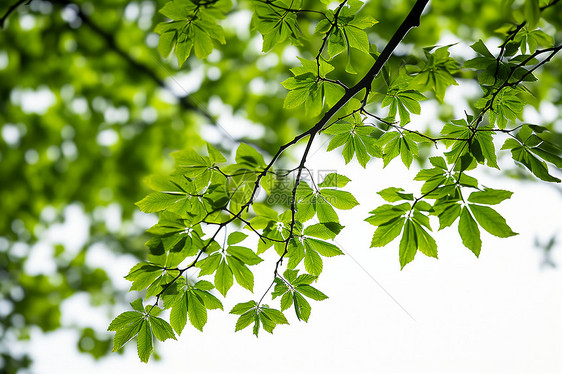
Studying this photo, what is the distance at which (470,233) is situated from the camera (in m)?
0.90

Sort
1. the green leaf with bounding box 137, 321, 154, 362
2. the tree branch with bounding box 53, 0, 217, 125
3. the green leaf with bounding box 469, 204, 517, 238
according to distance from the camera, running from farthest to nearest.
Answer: the tree branch with bounding box 53, 0, 217, 125 < the green leaf with bounding box 137, 321, 154, 362 < the green leaf with bounding box 469, 204, 517, 238

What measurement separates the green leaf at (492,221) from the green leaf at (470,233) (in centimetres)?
2

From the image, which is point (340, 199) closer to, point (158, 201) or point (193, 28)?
point (158, 201)

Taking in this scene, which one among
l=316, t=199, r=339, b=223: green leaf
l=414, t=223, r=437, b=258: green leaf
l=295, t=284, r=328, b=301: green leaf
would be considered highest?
l=316, t=199, r=339, b=223: green leaf

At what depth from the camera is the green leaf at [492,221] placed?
869mm

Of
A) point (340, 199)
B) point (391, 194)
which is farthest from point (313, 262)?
point (391, 194)

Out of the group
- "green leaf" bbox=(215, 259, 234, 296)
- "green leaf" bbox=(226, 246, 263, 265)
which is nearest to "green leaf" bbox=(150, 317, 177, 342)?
"green leaf" bbox=(215, 259, 234, 296)

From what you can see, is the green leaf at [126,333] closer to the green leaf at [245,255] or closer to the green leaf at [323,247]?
the green leaf at [245,255]

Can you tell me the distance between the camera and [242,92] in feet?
12.2

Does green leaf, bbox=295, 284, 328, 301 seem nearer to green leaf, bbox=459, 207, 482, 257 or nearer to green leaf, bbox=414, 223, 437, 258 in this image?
green leaf, bbox=414, 223, 437, 258

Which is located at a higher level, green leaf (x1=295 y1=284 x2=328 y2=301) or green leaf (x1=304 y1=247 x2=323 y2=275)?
green leaf (x1=304 y1=247 x2=323 y2=275)

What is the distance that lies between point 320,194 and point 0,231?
15.9 ft

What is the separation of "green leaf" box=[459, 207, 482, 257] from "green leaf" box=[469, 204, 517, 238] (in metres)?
0.02

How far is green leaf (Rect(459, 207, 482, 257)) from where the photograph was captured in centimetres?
89
